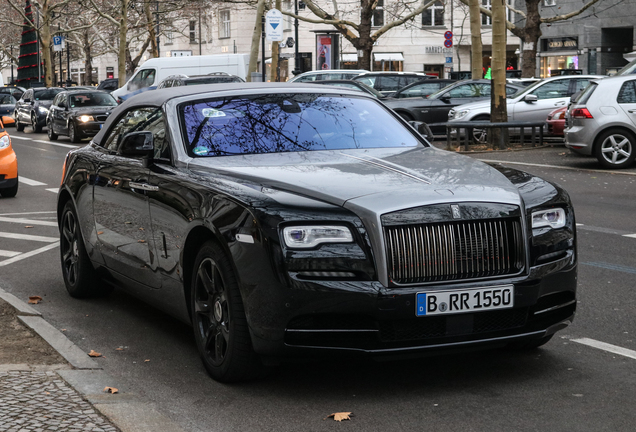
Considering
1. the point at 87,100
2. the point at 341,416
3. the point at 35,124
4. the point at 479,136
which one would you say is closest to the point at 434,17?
the point at 35,124

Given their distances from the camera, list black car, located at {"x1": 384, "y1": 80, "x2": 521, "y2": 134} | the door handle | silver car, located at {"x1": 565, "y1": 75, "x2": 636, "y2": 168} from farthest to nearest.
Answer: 1. black car, located at {"x1": 384, "y1": 80, "x2": 521, "y2": 134}
2. silver car, located at {"x1": 565, "y1": 75, "x2": 636, "y2": 168}
3. the door handle

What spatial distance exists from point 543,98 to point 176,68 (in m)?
20.4

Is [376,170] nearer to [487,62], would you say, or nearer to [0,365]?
[0,365]

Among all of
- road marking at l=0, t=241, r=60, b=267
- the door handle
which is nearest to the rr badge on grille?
the door handle

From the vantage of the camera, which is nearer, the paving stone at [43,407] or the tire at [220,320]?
the paving stone at [43,407]

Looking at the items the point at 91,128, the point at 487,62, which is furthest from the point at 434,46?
the point at 91,128

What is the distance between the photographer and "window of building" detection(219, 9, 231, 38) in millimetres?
77625

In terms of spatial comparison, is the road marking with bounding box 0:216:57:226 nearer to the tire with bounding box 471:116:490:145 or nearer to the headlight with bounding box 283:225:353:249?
the headlight with bounding box 283:225:353:249

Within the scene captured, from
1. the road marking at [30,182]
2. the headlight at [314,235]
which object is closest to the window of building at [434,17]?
the road marking at [30,182]

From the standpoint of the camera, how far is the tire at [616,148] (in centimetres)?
1744

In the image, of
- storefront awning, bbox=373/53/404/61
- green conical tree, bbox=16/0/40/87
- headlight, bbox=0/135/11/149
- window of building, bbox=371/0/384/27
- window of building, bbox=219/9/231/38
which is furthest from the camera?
window of building, bbox=219/9/231/38

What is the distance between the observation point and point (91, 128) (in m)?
28.8

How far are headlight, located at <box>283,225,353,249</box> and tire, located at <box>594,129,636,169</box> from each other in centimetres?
1391

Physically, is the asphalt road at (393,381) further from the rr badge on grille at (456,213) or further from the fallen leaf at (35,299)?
the rr badge on grille at (456,213)
